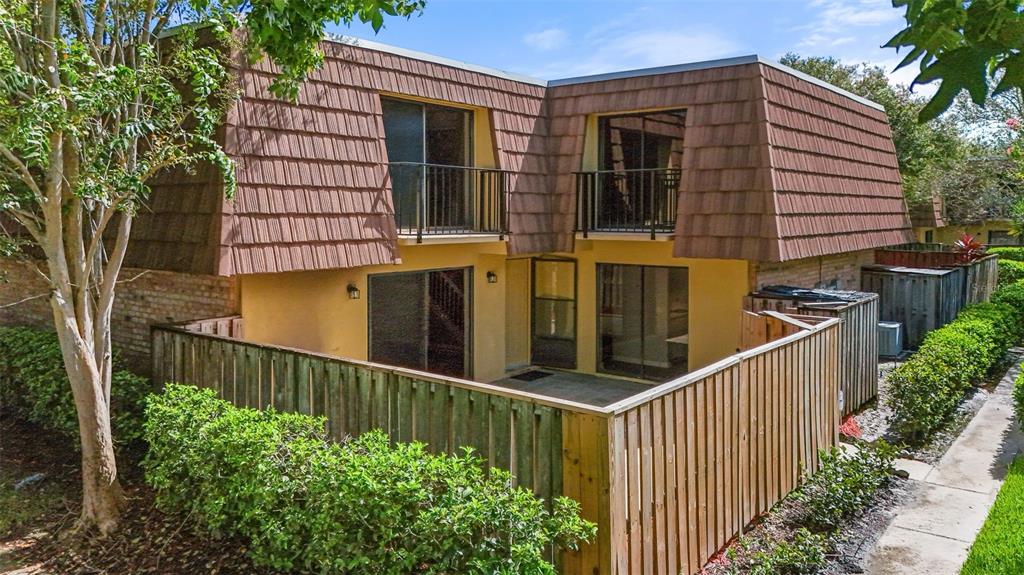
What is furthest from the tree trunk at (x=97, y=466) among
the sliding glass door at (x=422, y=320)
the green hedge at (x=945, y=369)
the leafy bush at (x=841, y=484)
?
the green hedge at (x=945, y=369)

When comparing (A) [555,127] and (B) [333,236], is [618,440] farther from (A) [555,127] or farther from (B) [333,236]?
(A) [555,127]

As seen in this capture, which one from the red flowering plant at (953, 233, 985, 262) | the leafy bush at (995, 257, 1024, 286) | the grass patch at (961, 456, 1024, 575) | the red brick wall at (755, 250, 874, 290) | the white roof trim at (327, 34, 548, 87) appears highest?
the white roof trim at (327, 34, 548, 87)

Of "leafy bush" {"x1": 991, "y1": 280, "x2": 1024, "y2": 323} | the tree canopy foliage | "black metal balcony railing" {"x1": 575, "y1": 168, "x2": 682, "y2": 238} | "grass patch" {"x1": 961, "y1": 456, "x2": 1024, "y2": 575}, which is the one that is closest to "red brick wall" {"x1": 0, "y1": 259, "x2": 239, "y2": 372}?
"black metal balcony railing" {"x1": 575, "y1": 168, "x2": 682, "y2": 238}

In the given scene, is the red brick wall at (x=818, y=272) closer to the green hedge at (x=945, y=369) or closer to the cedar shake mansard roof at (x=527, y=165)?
the cedar shake mansard roof at (x=527, y=165)

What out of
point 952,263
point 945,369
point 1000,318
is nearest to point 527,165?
point 945,369

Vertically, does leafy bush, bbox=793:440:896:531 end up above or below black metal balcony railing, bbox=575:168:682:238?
below

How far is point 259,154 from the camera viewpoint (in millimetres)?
7859

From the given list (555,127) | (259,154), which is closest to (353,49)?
(259,154)

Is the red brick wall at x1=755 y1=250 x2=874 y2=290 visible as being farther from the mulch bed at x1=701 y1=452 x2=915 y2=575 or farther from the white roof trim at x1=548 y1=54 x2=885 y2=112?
the mulch bed at x1=701 y1=452 x2=915 y2=575

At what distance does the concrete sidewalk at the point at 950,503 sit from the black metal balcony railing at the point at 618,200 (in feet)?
17.8

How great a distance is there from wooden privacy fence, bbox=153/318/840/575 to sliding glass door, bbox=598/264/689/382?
4234mm

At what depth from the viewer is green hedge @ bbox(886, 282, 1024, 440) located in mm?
8391

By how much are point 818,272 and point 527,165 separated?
575cm

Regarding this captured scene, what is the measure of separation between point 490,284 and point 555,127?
3005mm
